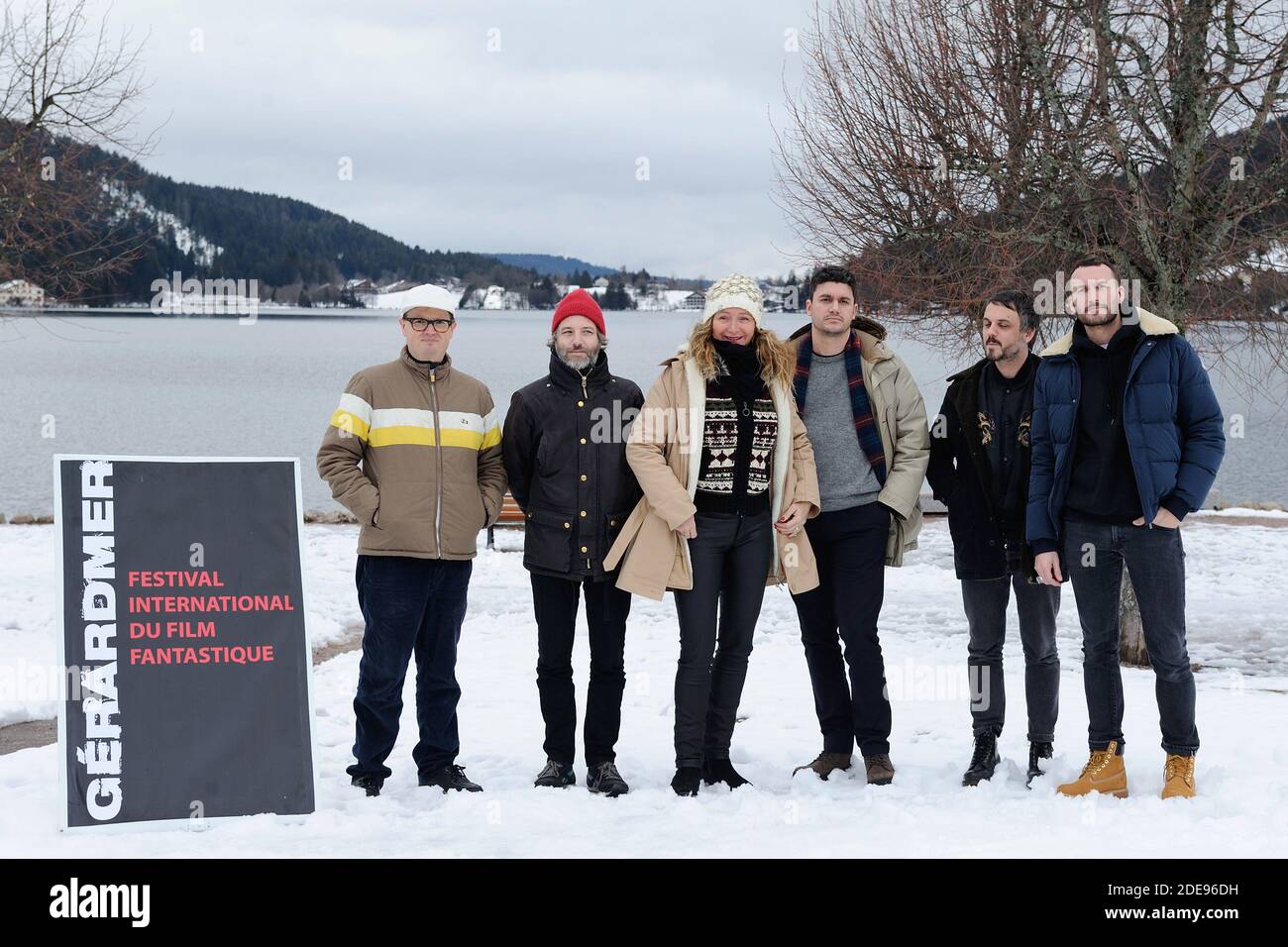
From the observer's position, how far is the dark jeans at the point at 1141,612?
432cm

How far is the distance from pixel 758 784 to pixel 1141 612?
1770 millimetres

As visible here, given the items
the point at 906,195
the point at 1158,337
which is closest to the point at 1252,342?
the point at 906,195

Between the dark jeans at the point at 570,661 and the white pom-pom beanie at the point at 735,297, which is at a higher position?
the white pom-pom beanie at the point at 735,297

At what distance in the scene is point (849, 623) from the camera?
484 centimetres

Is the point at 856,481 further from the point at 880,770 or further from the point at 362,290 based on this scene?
the point at 362,290

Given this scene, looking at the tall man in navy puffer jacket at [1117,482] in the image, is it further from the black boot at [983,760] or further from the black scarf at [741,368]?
the black scarf at [741,368]

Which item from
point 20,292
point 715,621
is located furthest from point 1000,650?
point 20,292

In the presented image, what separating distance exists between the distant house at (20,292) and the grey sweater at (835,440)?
9599 millimetres

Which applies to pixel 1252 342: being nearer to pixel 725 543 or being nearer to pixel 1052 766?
pixel 1052 766

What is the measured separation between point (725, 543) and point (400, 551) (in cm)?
135

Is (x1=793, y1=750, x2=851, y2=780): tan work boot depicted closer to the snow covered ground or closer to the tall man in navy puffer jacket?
the snow covered ground

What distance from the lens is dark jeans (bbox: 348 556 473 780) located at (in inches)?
182

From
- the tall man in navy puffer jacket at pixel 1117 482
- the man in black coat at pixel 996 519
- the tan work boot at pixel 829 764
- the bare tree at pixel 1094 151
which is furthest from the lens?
the bare tree at pixel 1094 151

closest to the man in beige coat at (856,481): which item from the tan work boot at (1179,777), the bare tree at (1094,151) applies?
the tan work boot at (1179,777)
